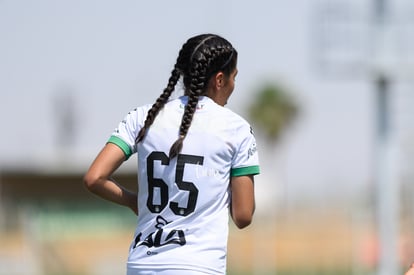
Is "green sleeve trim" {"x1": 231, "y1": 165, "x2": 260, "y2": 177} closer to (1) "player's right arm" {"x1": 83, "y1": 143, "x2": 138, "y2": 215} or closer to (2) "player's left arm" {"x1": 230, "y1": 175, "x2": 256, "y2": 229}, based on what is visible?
(2) "player's left arm" {"x1": 230, "y1": 175, "x2": 256, "y2": 229}

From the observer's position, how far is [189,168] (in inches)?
195

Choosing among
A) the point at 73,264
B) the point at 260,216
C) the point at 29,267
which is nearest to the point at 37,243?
the point at 73,264

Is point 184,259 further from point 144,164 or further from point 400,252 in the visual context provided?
point 400,252

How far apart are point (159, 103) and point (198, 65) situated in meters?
0.21

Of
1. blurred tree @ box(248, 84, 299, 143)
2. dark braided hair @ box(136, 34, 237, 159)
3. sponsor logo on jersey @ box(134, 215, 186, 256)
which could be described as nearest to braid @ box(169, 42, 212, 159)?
dark braided hair @ box(136, 34, 237, 159)

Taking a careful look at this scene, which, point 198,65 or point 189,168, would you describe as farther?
point 198,65

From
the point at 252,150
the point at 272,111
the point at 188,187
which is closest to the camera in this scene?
the point at 188,187

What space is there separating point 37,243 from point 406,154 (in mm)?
10265

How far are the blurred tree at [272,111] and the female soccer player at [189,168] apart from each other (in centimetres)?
6195

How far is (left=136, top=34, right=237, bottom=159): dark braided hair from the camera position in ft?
16.6

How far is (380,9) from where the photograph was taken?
88.9ft

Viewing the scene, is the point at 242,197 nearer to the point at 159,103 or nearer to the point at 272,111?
the point at 159,103

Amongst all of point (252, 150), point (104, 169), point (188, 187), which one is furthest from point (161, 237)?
point (252, 150)

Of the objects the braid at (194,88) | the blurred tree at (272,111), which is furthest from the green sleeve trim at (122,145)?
the blurred tree at (272,111)
